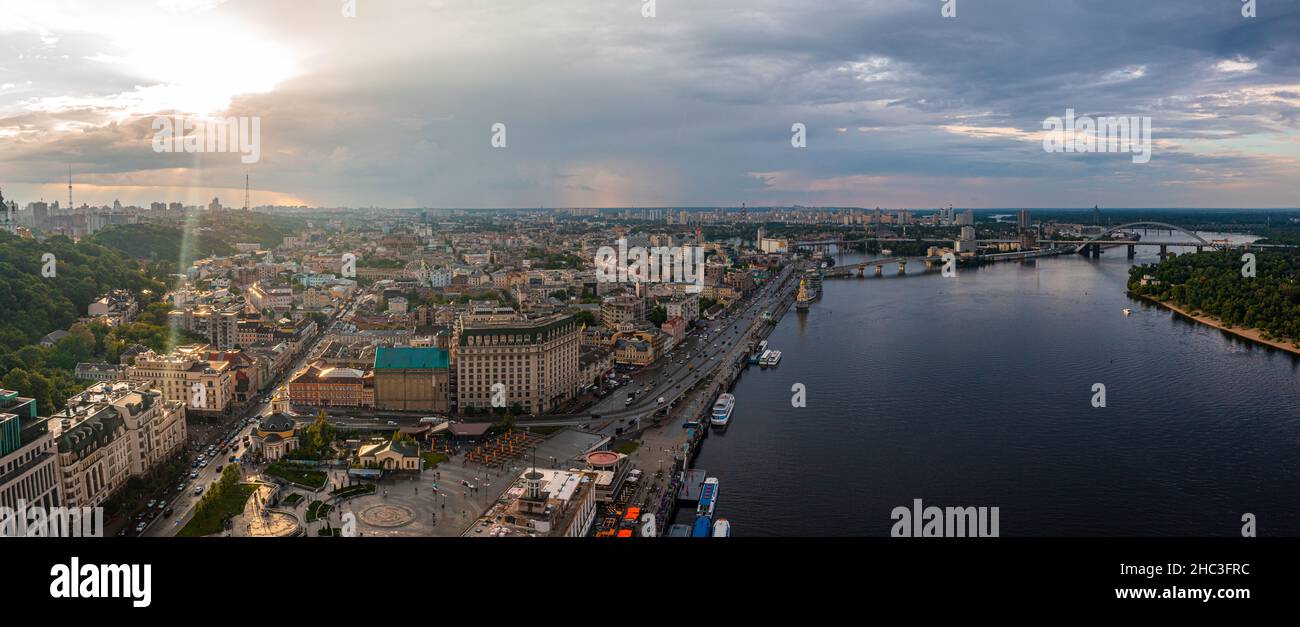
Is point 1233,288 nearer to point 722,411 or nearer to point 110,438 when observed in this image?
point 722,411

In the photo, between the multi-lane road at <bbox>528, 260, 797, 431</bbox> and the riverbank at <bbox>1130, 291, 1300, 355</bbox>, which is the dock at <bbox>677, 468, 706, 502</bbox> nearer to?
the multi-lane road at <bbox>528, 260, 797, 431</bbox>

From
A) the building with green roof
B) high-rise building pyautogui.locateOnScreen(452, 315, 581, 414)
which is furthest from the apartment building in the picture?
high-rise building pyautogui.locateOnScreen(452, 315, 581, 414)

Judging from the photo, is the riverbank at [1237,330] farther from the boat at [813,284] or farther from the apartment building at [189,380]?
the apartment building at [189,380]

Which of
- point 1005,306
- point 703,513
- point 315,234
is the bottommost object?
point 703,513

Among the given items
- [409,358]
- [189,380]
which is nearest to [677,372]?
[409,358]

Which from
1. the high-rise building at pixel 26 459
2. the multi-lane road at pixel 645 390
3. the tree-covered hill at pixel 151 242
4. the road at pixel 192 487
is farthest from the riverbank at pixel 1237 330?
the tree-covered hill at pixel 151 242
